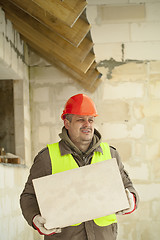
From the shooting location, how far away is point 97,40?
5.11 meters

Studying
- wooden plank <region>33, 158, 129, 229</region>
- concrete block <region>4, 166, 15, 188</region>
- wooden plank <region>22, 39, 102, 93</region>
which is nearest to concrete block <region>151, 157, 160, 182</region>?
wooden plank <region>22, 39, 102, 93</region>

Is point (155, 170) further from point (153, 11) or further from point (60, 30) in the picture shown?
point (60, 30)

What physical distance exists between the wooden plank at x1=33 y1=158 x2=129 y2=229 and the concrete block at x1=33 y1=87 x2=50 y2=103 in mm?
3002

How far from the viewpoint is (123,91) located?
5047 millimetres

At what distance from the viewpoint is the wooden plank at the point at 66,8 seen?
8.27 ft

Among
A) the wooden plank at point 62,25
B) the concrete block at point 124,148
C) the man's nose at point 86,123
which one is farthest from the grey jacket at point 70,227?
the concrete block at point 124,148

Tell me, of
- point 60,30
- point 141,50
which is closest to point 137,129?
point 141,50

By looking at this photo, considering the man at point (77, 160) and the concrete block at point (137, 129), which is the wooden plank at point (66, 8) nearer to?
the man at point (77, 160)

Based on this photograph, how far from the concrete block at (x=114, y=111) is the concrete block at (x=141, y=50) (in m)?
0.62

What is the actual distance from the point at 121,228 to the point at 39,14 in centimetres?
296

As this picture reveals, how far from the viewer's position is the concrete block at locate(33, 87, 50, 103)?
507 centimetres

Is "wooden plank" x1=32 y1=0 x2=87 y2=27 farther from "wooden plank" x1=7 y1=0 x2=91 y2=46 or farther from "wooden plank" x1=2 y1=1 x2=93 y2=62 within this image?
"wooden plank" x1=2 y1=1 x2=93 y2=62

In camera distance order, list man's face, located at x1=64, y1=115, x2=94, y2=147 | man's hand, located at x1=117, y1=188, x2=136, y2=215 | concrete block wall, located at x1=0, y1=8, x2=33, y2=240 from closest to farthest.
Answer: man's hand, located at x1=117, y1=188, x2=136, y2=215 < man's face, located at x1=64, y1=115, x2=94, y2=147 < concrete block wall, located at x1=0, y1=8, x2=33, y2=240

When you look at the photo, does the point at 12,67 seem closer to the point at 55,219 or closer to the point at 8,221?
the point at 8,221
